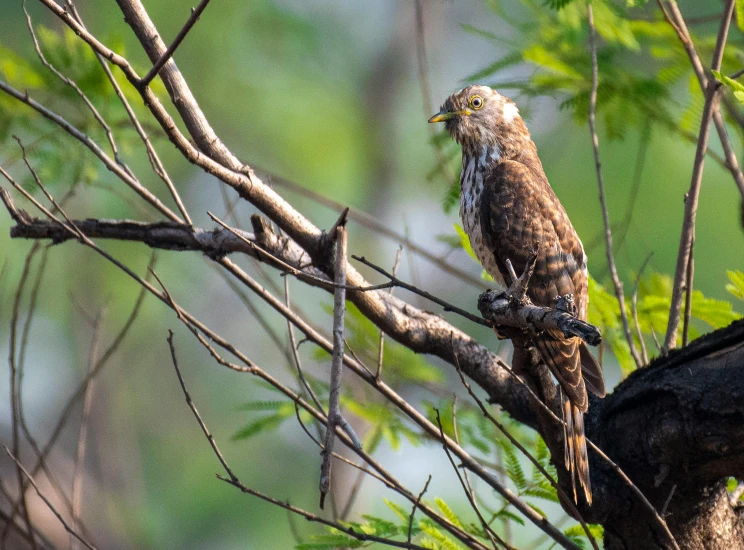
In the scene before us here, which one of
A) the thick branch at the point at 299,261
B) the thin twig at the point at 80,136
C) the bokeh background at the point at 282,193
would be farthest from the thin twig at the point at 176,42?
the bokeh background at the point at 282,193

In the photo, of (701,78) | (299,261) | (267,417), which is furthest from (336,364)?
(701,78)

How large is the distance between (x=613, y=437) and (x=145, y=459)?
11.6 m

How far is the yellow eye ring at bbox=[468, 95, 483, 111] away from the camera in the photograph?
418cm

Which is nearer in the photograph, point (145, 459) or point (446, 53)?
point (145, 459)

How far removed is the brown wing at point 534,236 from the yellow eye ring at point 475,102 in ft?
1.96

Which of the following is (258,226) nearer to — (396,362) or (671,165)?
(396,362)

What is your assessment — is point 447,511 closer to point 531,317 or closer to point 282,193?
point 531,317

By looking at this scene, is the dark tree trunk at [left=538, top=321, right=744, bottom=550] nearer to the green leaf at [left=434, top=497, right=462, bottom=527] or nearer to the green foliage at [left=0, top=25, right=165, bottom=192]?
the green leaf at [left=434, top=497, right=462, bottom=527]

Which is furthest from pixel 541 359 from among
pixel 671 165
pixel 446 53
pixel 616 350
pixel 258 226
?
pixel 446 53

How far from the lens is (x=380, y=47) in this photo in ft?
50.5

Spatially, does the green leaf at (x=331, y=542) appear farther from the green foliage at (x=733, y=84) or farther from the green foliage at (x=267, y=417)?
the green foliage at (x=733, y=84)

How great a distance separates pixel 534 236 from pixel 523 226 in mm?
66

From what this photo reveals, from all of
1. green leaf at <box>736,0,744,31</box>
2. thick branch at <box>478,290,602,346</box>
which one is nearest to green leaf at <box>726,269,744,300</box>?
thick branch at <box>478,290,602,346</box>

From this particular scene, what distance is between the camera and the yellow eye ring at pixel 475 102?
418cm
